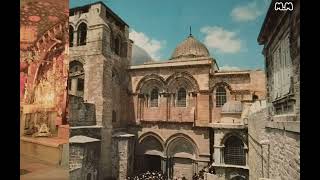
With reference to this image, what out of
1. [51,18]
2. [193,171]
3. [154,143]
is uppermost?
[51,18]

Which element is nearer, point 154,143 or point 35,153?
point 35,153

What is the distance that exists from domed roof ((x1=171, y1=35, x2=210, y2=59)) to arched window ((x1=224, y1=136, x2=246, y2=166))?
187 inches

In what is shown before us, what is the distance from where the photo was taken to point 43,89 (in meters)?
6.16

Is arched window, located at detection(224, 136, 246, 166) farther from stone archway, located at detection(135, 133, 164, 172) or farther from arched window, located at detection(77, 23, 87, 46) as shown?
arched window, located at detection(77, 23, 87, 46)

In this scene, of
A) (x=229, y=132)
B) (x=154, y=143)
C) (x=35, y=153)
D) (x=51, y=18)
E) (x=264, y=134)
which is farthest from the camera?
(x=154, y=143)

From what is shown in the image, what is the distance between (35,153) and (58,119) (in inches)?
31.8

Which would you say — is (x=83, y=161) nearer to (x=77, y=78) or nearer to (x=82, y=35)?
(x=77, y=78)

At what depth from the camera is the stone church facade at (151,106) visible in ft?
34.9

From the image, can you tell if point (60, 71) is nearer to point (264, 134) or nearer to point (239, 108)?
point (264, 134)

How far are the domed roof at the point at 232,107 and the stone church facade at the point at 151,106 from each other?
0.04 metres

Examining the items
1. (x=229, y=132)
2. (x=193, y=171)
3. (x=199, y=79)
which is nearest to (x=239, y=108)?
(x=229, y=132)

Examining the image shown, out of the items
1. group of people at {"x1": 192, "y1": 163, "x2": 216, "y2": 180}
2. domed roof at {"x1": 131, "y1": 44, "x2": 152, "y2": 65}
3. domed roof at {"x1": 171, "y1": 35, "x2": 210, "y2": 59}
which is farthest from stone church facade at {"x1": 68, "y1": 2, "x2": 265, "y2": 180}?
domed roof at {"x1": 171, "y1": 35, "x2": 210, "y2": 59}

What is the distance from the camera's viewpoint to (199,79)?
11.8 meters

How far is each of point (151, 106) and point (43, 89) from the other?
6865 mm
